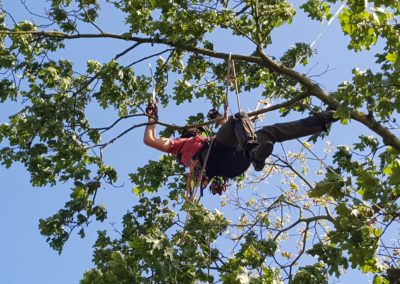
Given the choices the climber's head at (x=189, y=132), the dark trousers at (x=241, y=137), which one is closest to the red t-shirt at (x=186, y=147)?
the dark trousers at (x=241, y=137)

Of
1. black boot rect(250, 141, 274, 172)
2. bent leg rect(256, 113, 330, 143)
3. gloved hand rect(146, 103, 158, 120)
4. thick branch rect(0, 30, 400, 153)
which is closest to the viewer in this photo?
black boot rect(250, 141, 274, 172)

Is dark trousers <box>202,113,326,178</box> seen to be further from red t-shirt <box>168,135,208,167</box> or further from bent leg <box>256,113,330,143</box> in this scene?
red t-shirt <box>168,135,208,167</box>

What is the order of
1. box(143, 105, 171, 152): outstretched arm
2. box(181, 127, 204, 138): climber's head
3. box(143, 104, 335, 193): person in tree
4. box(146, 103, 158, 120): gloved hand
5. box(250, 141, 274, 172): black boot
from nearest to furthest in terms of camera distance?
box(250, 141, 274, 172): black boot < box(143, 104, 335, 193): person in tree < box(143, 105, 171, 152): outstretched arm < box(146, 103, 158, 120): gloved hand < box(181, 127, 204, 138): climber's head

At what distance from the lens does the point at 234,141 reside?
652cm

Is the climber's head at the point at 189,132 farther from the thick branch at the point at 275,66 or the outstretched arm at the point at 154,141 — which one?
the thick branch at the point at 275,66

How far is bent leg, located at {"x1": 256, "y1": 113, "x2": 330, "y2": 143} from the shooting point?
6.31 metres

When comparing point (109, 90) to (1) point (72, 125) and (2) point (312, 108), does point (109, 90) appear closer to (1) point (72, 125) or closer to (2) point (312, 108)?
(1) point (72, 125)

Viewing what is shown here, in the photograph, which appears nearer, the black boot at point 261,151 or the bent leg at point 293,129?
the black boot at point 261,151

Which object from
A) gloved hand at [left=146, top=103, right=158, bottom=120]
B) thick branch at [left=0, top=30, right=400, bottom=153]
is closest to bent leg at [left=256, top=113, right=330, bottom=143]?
thick branch at [left=0, top=30, right=400, bottom=153]

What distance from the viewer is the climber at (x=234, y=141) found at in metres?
5.95

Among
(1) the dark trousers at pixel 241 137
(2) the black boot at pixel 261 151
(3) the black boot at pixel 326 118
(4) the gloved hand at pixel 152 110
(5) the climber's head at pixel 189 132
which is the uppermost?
(4) the gloved hand at pixel 152 110

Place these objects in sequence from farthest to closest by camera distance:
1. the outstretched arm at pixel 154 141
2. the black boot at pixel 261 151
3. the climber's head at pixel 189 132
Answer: the climber's head at pixel 189 132
the outstretched arm at pixel 154 141
the black boot at pixel 261 151

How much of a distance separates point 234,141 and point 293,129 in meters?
0.62

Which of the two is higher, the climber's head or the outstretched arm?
the climber's head
